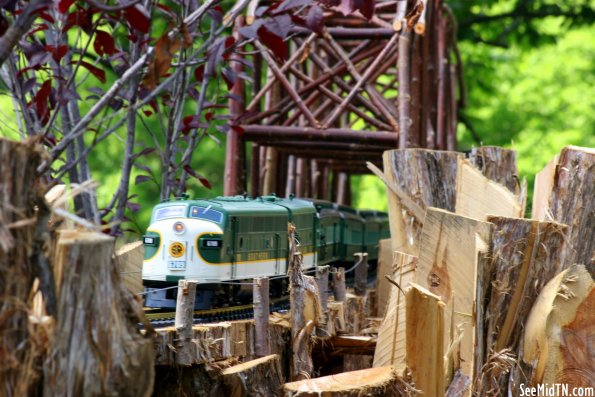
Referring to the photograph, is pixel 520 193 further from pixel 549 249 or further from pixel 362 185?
pixel 362 185

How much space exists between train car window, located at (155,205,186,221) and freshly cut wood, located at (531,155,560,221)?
337 centimetres

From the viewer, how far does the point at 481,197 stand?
356 inches

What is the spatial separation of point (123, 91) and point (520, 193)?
3.89 meters

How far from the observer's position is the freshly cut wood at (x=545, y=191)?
8406mm

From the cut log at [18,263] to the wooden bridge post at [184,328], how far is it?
6.41ft

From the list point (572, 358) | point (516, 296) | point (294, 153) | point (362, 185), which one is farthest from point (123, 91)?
point (362, 185)

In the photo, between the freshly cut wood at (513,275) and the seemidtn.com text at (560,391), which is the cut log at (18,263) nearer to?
the freshly cut wood at (513,275)

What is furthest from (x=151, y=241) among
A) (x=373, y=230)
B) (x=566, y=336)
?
(x=373, y=230)

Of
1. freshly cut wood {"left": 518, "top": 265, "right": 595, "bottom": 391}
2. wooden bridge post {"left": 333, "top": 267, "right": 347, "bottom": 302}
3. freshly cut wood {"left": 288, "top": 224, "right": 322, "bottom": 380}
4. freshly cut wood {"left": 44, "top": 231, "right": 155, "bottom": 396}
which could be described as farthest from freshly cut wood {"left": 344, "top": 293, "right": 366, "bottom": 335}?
freshly cut wood {"left": 44, "top": 231, "right": 155, "bottom": 396}

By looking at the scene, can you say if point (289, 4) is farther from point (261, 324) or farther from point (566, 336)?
point (566, 336)

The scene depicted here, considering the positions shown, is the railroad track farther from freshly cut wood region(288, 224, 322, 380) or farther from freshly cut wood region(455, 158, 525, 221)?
freshly cut wood region(455, 158, 525, 221)

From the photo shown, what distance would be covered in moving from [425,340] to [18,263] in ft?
10.6

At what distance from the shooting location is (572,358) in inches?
291

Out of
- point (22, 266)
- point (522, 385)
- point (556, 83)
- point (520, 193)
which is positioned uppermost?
point (556, 83)
